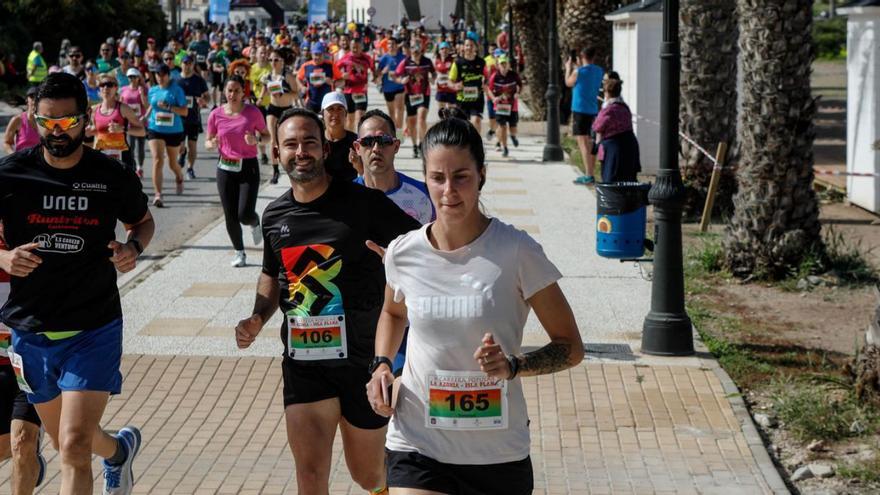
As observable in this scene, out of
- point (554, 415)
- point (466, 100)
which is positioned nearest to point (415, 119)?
point (466, 100)

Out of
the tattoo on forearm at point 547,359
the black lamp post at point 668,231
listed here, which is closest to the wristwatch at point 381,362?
the tattoo on forearm at point 547,359

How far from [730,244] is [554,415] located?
192 inches

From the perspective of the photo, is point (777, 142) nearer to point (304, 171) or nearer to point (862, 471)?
point (862, 471)

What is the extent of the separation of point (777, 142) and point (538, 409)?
486cm

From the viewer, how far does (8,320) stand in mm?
6035

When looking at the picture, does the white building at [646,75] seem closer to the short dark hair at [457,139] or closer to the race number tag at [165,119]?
the race number tag at [165,119]

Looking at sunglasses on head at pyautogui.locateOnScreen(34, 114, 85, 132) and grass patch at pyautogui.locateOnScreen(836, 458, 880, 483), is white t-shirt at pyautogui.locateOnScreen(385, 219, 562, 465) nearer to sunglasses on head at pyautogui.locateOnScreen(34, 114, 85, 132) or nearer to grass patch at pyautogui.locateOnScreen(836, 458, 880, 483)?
sunglasses on head at pyautogui.locateOnScreen(34, 114, 85, 132)

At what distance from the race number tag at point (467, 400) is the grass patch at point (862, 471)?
3.43 metres

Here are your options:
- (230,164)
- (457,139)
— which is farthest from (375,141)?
(230,164)

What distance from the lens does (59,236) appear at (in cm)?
594

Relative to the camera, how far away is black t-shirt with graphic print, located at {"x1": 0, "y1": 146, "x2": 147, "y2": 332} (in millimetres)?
5938

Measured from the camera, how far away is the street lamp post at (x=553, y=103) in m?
23.2

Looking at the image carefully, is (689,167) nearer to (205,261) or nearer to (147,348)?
(205,261)

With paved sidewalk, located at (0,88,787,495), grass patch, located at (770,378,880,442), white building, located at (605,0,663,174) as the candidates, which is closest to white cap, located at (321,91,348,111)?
paved sidewalk, located at (0,88,787,495)
